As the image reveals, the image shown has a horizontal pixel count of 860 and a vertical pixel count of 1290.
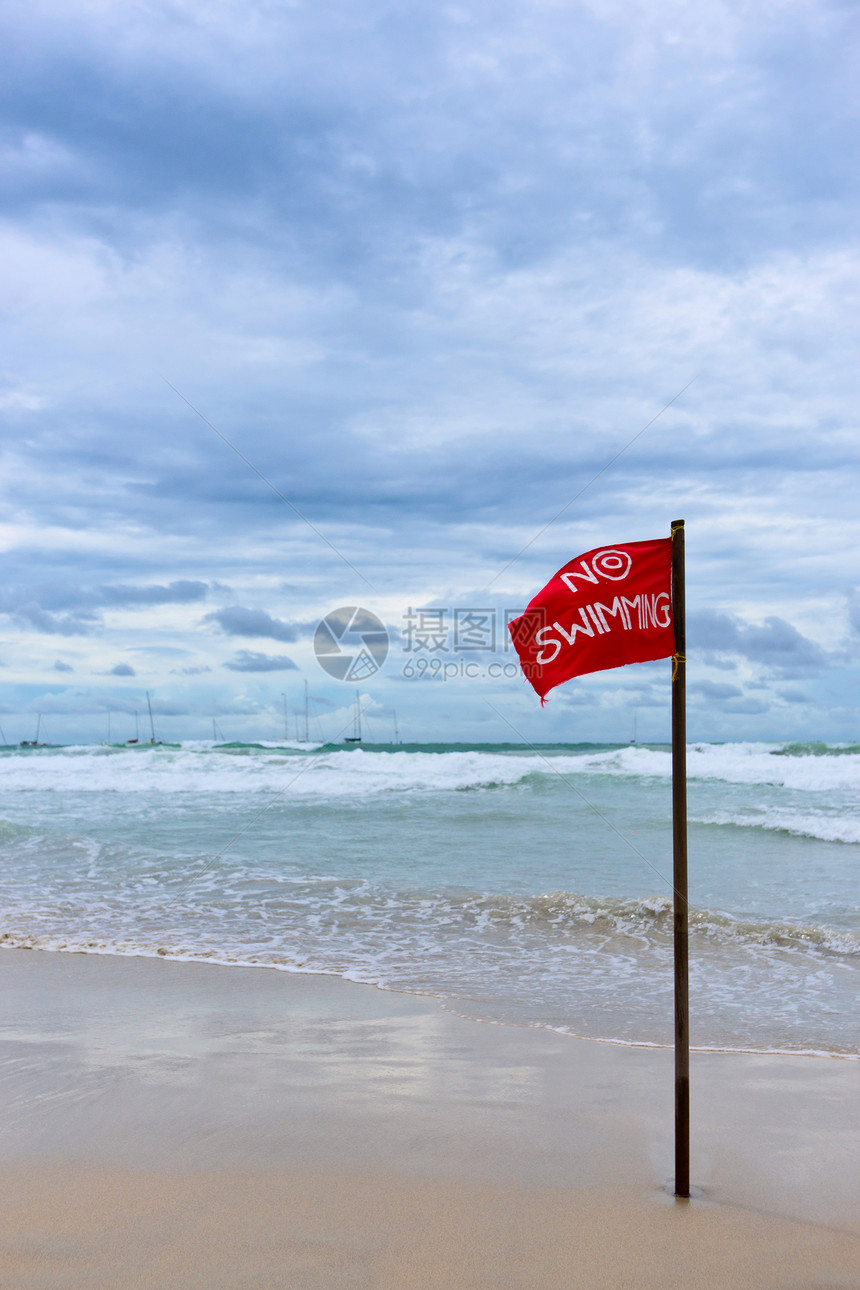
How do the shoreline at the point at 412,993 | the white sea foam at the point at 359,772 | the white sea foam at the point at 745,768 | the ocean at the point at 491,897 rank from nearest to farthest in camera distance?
the shoreline at the point at 412,993 < the ocean at the point at 491,897 < the white sea foam at the point at 359,772 < the white sea foam at the point at 745,768

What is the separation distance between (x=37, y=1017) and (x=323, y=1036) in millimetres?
2073

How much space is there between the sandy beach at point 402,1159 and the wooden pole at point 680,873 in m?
0.26

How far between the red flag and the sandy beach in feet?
6.79

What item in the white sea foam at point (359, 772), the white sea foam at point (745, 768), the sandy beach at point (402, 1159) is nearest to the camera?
the sandy beach at point (402, 1159)

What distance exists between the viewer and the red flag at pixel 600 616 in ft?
11.1

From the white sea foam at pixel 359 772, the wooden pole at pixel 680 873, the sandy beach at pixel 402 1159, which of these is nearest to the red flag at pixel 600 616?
the wooden pole at pixel 680 873

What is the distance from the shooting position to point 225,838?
16172mm

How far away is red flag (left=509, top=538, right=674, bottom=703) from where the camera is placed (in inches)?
134

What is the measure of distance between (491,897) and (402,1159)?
6888mm

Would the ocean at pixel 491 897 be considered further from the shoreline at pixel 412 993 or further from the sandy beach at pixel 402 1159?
the sandy beach at pixel 402 1159

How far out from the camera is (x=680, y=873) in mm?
3357

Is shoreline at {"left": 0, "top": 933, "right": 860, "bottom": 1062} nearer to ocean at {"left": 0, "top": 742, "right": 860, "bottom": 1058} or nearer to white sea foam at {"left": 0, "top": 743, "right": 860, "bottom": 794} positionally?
ocean at {"left": 0, "top": 742, "right": 860, "bottom": 1058}

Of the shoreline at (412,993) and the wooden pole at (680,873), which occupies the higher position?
the wooden pole at (680,873)

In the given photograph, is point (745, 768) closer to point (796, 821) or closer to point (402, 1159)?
point (796, 821)
